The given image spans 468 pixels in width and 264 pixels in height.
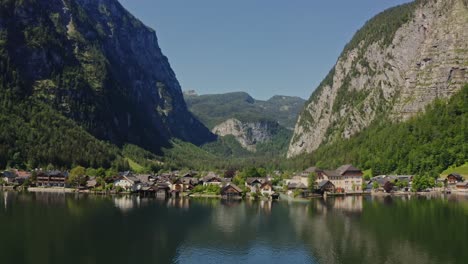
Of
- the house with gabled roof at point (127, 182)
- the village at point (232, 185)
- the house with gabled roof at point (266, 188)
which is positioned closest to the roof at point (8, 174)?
the village at point (232, 185)

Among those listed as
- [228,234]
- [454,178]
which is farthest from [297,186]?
[228,234]

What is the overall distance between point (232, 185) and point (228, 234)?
62.9m

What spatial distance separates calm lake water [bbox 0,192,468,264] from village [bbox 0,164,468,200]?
3536 centimetres

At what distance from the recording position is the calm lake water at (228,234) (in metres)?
52.1

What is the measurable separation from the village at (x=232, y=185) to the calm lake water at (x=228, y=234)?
35.4 m

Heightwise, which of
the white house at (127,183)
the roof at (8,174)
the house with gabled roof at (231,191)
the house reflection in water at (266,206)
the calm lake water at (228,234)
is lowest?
the calm lake water at (228,234)

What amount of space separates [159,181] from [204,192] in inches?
957

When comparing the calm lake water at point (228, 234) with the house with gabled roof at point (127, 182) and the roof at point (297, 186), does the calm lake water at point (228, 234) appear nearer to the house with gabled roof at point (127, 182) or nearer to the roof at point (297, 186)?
the house with gabled roof at point (127, 182)

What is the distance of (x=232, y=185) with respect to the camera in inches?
5074

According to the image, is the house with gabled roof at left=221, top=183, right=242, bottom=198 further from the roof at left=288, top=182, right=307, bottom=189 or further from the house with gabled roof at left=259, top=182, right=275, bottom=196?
the roof at left=288, top=182, right=307, bottom=189

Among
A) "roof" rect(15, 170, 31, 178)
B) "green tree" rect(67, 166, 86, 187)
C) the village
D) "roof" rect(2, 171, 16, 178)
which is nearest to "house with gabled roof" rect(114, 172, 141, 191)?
the village

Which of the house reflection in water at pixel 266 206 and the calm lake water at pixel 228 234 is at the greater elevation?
the house reflection in water at pixel 266 206

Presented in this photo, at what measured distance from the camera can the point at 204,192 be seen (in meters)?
134

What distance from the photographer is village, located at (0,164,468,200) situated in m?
133
